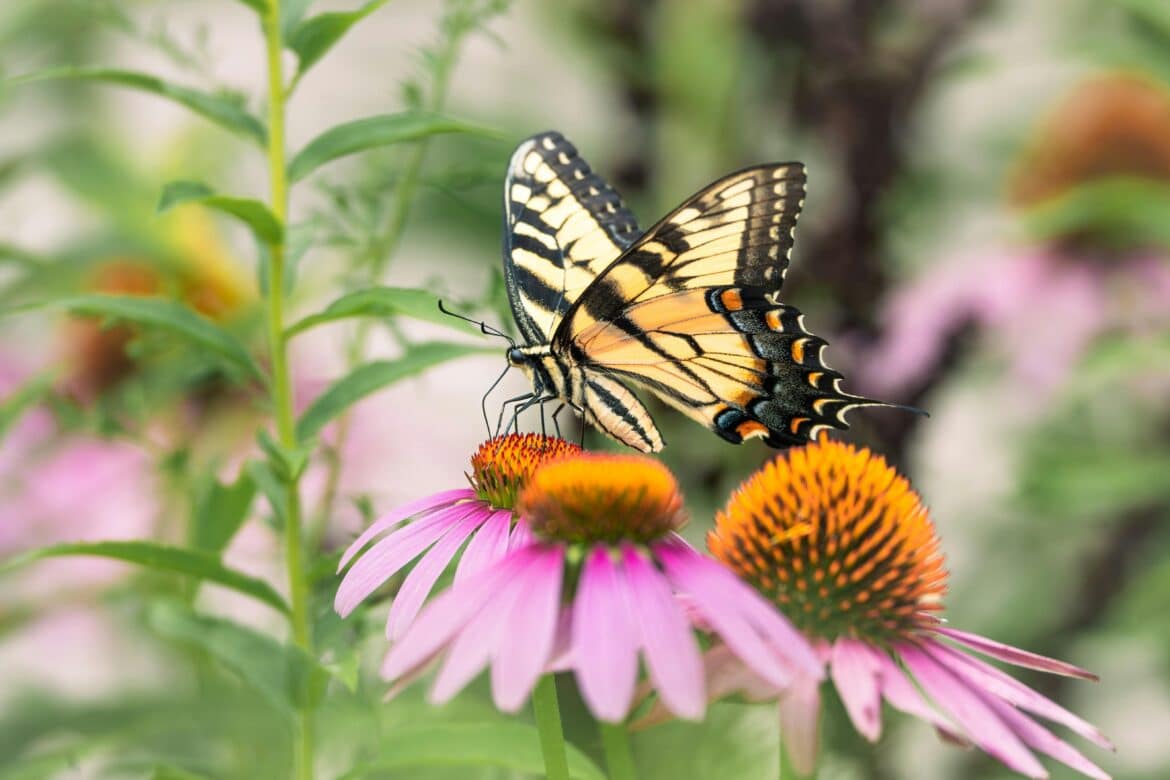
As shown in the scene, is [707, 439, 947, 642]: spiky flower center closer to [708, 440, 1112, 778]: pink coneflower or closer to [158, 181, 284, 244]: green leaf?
[708, 440, 1112, 778]: pink coneflower

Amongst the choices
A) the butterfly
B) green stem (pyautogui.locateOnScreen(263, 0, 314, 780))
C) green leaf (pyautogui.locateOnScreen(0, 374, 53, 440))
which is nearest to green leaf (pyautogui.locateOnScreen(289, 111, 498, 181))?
green stem (pyautogui.locateOnScreen(263, 0, 314, 780))

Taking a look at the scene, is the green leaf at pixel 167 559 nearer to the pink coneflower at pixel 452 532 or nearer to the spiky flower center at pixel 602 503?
the pink coneflower at pixel 452 532

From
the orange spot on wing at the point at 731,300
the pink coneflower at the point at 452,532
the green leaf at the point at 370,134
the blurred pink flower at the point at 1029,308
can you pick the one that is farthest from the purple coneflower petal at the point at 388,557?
the blurred pink flower at the point at 1029,308

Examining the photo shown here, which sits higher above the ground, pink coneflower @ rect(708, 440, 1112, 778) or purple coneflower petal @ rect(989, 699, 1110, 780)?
pink coneflower @ rect(708, 440, 1112, 778)

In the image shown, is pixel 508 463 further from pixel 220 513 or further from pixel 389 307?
pixel 220 513

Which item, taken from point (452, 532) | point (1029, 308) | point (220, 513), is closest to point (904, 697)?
point (452, 532)

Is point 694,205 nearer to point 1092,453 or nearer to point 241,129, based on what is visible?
point 241,129
